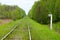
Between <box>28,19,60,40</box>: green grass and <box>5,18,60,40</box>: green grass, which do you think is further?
<box>28,19,60,40</box>: green grass

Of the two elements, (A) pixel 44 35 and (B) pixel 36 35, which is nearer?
(B) pixel 36 35

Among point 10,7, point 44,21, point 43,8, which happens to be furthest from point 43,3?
point 10,7

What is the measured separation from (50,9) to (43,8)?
10108 millimetres

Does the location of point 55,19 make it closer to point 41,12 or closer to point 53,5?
point 53,5

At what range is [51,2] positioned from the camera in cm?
4631

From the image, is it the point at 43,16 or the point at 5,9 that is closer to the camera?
the point at 43,16

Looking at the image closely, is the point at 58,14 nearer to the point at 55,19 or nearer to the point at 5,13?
the point at 55,19

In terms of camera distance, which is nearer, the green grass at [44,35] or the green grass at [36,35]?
the green grass at [36,35]

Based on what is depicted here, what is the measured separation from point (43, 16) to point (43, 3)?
15.9 ft

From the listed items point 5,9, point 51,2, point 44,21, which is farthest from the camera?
point 5,9

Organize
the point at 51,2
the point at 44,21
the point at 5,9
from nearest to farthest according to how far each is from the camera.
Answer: the point at 51,2 → the point at 44,21 → the point at 5,9

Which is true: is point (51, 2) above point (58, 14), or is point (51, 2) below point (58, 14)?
above

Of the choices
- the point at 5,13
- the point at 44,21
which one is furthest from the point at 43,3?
the point at 5,13

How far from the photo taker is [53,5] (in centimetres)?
4412
